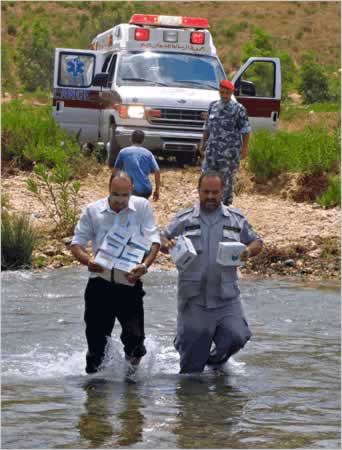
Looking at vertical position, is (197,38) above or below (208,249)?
above

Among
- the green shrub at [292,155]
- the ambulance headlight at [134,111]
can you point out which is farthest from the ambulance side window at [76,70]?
the green shrub at [292,155]

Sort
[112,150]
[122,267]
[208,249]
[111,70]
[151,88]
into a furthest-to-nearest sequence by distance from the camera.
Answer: [111,70], [151,88], [112,150], [208,249], [122,267]

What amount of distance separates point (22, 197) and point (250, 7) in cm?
5832

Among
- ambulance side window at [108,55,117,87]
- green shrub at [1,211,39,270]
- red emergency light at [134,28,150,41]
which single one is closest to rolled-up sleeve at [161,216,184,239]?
green shrub at [1,211,39,270]

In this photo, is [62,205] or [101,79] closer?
[62,205]

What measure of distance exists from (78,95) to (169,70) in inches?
60.5

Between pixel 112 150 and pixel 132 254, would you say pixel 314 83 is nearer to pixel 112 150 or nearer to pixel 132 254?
pixel 112 150

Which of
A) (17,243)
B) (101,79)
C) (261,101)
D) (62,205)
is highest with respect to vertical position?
(101,79)

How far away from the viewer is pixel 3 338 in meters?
10.3

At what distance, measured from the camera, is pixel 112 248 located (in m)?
7.82

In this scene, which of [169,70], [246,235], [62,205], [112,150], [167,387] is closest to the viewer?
[246,235]

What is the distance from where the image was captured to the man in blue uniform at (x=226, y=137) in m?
13.7

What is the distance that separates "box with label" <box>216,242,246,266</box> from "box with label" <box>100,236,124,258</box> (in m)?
0.62

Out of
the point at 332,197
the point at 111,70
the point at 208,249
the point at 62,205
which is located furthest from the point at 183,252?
the point at 111,70
